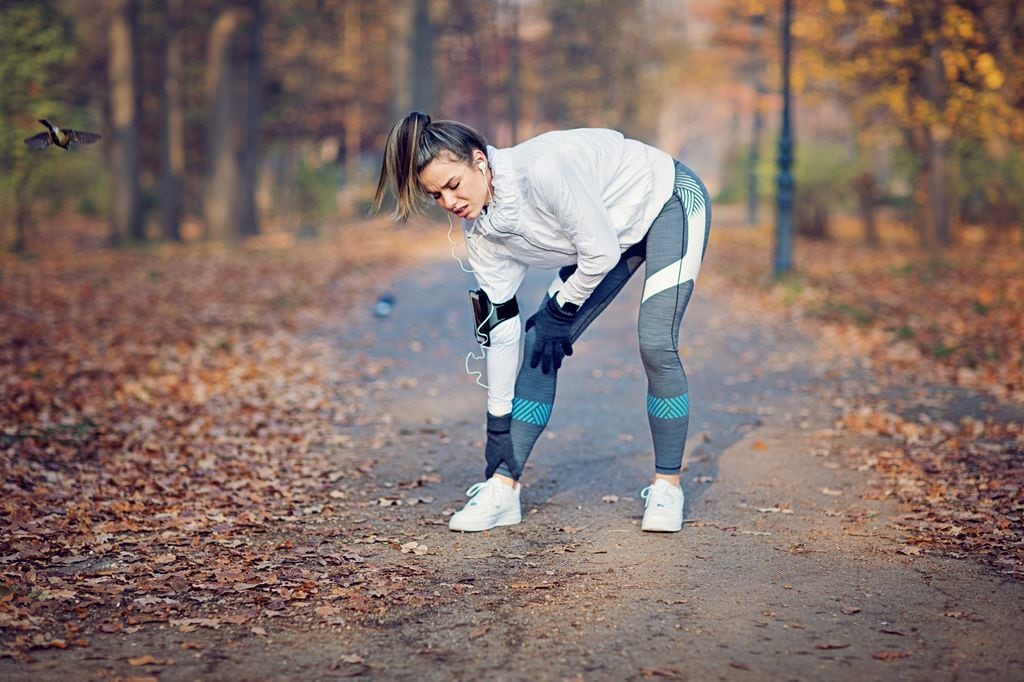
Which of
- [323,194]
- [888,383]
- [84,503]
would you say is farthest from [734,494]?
[323,194]

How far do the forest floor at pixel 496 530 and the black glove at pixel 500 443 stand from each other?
0.91 feet

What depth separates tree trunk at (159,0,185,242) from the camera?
23.4 metres

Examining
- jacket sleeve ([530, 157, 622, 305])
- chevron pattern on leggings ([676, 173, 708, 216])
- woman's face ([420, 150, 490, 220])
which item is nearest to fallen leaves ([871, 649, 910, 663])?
jacket sleeve ([530, 157, 622, 305])

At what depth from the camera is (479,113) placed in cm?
5425

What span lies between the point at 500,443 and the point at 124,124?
60.6 ft

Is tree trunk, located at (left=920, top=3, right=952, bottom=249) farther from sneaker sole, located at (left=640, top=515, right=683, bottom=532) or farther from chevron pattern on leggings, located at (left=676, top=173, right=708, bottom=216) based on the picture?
sneaker sole, located at (left=640, top=515, right=683, bottom=532)

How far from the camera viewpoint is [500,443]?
188 inches

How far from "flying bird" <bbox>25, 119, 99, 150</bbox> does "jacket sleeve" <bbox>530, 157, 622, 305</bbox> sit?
73.2 inches

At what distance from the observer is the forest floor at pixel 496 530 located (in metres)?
3.50

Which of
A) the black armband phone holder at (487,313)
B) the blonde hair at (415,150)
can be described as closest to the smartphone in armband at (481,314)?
the black armband phone holder at (487,313)

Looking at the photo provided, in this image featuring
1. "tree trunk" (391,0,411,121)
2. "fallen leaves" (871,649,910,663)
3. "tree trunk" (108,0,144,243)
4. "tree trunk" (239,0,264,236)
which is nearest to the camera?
"fallen leaves" (871,649,910,663)

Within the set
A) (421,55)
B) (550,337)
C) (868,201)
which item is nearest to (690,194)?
(550,337)

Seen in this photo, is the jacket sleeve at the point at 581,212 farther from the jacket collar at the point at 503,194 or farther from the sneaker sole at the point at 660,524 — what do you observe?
the sneaker sole at the point at 660,524

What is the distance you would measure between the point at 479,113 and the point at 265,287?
1574 inches
